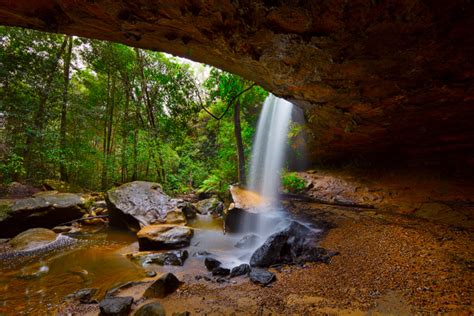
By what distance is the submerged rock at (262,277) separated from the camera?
367cm

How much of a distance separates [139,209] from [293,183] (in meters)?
5.67

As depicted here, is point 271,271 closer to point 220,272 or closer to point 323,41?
point 220,272

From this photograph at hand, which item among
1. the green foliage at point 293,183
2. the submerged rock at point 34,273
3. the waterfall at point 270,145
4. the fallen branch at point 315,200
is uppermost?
the waterfall at point 270,145

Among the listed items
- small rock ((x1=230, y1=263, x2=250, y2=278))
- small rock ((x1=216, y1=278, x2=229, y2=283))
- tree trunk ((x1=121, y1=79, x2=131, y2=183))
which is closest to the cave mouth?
small rock ((x1=216, y1=278, x2=229, y2=283))

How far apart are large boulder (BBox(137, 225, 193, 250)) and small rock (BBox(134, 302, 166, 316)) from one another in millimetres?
2813

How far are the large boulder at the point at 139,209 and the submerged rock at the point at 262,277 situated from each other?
13.6 ft

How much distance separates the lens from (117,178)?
14133mm

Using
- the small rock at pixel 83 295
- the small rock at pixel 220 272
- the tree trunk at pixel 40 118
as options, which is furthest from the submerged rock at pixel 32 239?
the small rock at pixel 220 272

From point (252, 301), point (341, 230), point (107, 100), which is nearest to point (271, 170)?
point (341, 230)

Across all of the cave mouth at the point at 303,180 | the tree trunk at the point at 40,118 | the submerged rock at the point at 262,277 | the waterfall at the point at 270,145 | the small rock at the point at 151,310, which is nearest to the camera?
the cave mouth at the point at 303,180

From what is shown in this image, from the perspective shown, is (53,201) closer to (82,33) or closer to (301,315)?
(82,33)

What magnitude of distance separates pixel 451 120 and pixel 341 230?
3.53 m

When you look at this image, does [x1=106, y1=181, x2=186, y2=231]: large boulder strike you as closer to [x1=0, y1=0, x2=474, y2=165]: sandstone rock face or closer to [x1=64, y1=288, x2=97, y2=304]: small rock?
[x1=64, y1=288, x2=97, y2=304]: small rock

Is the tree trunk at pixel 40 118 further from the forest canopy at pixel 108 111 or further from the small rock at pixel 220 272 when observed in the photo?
the small rock at pixel 220 272
